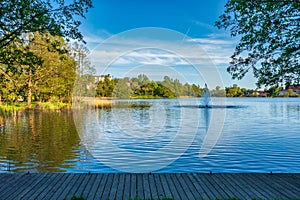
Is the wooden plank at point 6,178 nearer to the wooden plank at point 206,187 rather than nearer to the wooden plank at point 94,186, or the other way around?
the wooden plank at point 94,186

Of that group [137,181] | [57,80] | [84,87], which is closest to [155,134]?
[137,181]

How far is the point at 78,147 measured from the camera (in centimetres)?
1416

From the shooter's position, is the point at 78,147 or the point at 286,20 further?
the point at 78,147

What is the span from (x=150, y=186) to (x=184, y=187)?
77 cm

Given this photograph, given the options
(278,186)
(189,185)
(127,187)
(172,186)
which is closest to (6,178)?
(127,187)

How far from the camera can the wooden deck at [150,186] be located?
620 cm

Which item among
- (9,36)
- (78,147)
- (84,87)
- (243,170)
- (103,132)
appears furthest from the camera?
(84,87)

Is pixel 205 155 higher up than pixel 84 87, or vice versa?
pixel 84 87

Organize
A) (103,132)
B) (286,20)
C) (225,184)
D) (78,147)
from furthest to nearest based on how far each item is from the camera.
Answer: (103,132) < (78,147) < (286,20) < (225,184)

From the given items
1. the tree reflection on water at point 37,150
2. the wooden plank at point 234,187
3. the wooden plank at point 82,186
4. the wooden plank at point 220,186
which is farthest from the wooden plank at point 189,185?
the tree reflection on water at point 37,150

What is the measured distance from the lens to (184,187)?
22.1 ft

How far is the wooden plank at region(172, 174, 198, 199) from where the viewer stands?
20.2ft

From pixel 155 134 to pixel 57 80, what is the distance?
3308cm

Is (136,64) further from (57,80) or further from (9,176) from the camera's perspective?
(57,80)
